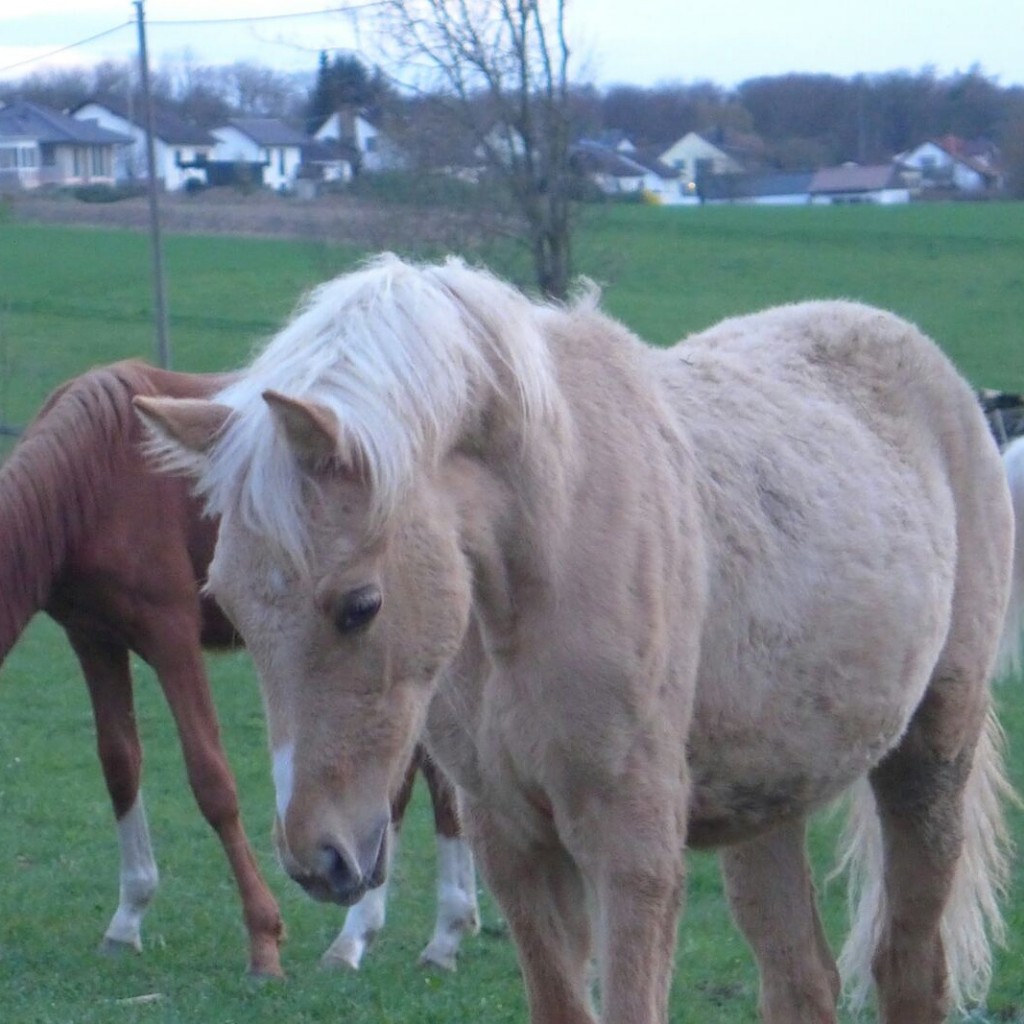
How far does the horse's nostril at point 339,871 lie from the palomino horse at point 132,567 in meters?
2.77

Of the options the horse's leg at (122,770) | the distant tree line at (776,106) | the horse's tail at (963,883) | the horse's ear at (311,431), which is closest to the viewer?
the horse's ear at (311,431)

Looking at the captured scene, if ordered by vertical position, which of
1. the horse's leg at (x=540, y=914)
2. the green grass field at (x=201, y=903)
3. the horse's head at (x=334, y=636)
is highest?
the horse's head at (x=334, y=636)

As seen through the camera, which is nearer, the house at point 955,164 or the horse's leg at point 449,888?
the horse's leg at point 449,888

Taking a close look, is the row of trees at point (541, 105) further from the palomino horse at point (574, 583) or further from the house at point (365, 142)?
the palomino horse at point (574, 583)

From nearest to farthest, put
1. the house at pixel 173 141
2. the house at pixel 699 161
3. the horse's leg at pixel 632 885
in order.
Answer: the horse's leg at pixel 632 885
the house at pixel 173 141
the house at pixel 699 161

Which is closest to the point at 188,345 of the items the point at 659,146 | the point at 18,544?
the point at 659,146

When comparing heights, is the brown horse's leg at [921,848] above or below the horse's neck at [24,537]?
below

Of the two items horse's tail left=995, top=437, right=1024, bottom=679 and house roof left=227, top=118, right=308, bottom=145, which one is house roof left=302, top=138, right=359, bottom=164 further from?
horse's tail left=995, top=437, right=1024, bottom=679

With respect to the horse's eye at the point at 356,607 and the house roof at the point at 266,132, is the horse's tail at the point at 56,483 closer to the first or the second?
the horse's eye at the point at 356,607

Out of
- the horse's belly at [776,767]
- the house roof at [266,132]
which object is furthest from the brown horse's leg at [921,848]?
the house roof at [266,132]

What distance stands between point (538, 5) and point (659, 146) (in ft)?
64.9

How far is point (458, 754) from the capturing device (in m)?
2.55

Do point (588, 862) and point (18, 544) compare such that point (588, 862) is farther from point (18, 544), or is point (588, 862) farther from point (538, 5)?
point (538, 5)

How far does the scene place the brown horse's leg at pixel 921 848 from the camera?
11.4 ft
